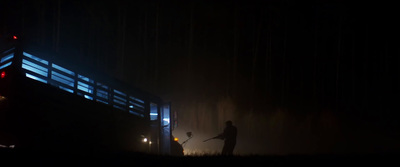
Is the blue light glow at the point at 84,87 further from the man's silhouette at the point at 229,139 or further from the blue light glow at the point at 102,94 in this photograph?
the man's silhouette at the point at 229,139

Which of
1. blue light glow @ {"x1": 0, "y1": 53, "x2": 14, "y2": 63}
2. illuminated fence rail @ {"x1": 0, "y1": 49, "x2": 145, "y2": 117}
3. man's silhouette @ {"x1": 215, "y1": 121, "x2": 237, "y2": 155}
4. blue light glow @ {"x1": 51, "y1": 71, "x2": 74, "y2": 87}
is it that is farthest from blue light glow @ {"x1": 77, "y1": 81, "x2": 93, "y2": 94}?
man's silhouette @ {"x1": 215, "y1": 121, "x2": 237, "y2": 155}

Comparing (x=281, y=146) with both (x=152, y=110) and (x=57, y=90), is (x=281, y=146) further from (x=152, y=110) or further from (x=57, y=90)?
(x=57, y=90)

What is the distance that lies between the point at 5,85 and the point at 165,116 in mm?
7456

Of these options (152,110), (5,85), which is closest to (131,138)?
(152,110)

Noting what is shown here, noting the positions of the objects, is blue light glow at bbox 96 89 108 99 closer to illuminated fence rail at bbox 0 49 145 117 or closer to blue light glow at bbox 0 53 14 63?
illuminated fence rail at bbox 0 49 145 117

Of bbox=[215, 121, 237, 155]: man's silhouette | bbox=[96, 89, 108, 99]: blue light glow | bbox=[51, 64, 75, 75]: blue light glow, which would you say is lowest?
bbox=[215, 121, 237, 155]: man's silhouette

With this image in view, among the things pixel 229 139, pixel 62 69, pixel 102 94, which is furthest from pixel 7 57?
pixel 229 139

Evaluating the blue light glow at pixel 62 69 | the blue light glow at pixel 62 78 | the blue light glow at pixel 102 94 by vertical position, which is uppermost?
the blue light glow at pixel 62 69

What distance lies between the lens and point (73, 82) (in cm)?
949

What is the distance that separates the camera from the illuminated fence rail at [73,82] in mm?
7989

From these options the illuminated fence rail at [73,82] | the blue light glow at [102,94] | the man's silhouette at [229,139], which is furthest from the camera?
the blue light glow at [102,94]

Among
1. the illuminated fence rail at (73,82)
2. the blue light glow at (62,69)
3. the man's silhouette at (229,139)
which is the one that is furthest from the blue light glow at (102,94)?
the man's silhouette at (229,139)

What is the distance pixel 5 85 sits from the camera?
7469 mm

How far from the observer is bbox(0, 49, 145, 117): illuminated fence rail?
799 cm
